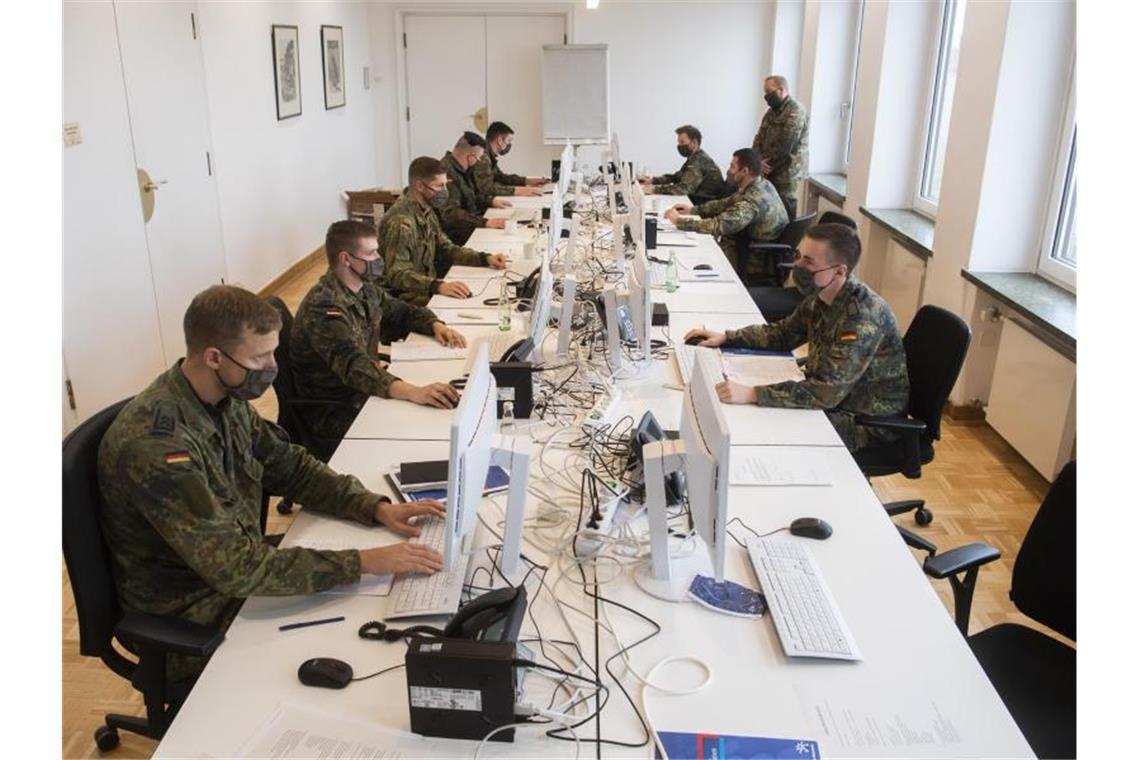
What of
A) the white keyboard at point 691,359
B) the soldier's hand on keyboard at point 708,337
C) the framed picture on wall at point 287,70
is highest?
the framed picture on wall at point 287,70

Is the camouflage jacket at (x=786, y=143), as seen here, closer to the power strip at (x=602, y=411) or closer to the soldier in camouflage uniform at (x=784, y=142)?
the soldier in camouflage uniform at (x=784, y=142)

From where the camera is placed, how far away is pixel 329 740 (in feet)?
4.91

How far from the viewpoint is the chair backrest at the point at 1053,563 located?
1.98 metres

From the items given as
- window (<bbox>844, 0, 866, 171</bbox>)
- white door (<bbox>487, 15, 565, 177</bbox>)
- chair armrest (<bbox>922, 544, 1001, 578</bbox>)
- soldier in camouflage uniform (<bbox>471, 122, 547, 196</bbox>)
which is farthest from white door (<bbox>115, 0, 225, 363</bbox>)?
window (<bbox>844, 0, 866, 171</bbox>)

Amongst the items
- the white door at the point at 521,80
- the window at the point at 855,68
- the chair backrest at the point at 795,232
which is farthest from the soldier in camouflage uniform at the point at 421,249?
the white door at the point at 521,80

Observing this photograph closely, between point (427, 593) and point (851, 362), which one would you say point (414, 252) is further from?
point (427, 593)

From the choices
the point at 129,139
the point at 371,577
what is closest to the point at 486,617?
the point at 371,577

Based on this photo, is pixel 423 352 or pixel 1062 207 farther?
pixel 1062 207

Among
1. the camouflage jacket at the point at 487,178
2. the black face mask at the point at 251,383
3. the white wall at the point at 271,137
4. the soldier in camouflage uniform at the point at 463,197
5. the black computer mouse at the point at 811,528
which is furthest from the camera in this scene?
the camouflage jacket at the point at 487,178

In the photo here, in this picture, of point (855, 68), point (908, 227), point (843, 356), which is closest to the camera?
point (843, 356)

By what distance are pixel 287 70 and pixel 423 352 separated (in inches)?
171

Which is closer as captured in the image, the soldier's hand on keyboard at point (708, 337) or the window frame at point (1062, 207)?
the soldier's hand on keyboard at point (708, 337)

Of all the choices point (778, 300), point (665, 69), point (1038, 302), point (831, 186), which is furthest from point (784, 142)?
point (1038, 302)
